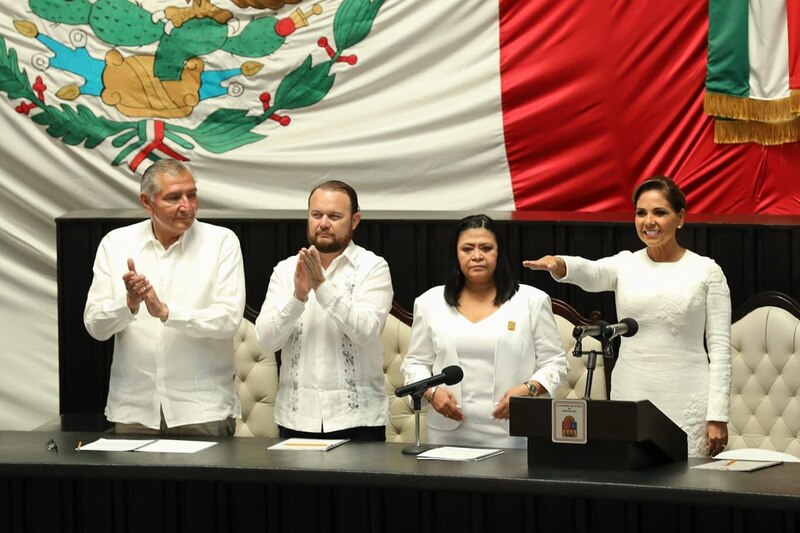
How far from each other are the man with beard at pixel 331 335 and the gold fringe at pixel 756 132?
2.04m

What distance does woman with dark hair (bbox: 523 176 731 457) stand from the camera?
173 inches

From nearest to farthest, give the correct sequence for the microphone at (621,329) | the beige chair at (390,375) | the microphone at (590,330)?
the microphone at (590,330) → the microphone at (621,329) → the beige chair at (390,375)

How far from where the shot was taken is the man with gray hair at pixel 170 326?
14.7 feet

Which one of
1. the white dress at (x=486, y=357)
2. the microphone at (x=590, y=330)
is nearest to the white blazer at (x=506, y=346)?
the white dress at (x=486, y=357)

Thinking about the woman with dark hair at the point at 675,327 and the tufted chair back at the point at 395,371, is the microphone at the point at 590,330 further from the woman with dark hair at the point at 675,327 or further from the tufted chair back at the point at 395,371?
the tufted chair back at the point at 395,371

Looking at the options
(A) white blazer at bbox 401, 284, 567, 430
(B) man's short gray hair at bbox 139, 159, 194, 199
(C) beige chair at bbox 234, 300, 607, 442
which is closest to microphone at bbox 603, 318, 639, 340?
(A) white blazer at bbox 401, 284, 567, 430

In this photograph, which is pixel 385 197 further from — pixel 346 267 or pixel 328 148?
pixel 346 267

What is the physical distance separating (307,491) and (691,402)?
139 centimetres

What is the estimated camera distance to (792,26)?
5.80 m

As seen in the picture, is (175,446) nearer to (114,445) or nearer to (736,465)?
(114,445)

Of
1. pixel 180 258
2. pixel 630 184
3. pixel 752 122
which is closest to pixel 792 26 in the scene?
pixel 752 122

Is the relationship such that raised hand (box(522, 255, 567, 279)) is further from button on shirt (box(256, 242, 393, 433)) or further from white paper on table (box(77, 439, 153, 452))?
white paper on table (box(77, 439, 153, 452))

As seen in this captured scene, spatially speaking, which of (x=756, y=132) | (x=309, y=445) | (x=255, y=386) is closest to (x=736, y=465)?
(x=309, y=445)

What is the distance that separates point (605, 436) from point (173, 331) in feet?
5.33
